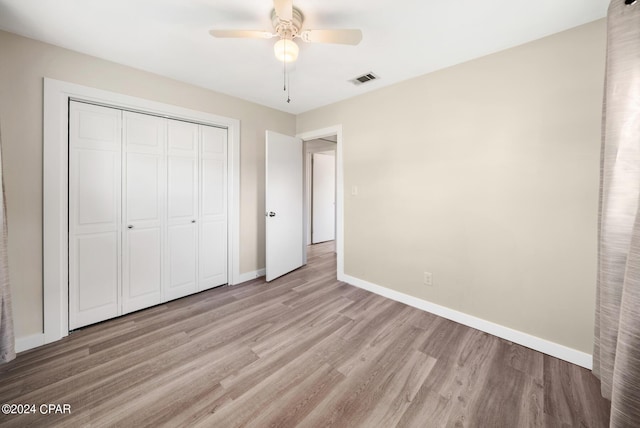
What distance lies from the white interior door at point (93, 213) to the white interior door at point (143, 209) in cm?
8

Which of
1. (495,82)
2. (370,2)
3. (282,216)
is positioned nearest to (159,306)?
(282,216)

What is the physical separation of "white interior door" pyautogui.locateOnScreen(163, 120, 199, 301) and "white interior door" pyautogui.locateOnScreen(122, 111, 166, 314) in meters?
0.07

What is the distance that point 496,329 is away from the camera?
2.11 meters

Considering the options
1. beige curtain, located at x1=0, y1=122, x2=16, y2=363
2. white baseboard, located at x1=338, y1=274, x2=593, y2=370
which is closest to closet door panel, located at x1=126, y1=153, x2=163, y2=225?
beige curtain, located at x1=0, y1=122, x2=16, y2=363

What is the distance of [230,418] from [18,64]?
2985 mm

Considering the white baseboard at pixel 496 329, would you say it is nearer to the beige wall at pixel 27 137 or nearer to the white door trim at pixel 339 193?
the white door trim at pixel 339 193

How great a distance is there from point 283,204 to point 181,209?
130 centimetres

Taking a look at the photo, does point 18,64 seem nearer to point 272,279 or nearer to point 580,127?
point 272,279

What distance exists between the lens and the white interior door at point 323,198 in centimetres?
571

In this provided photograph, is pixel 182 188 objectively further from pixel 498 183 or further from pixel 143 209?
pixel 498 183

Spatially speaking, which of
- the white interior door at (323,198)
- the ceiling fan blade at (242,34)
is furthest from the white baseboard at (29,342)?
the white interior door at (323,198)

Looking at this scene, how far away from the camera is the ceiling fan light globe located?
165cm

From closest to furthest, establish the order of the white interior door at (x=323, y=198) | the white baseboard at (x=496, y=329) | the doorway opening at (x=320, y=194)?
1. the white baseboard at (x=496, y=329)
2. the doorway opening at (x=320, y=194)
3. the white interior door at (x=323, y=198)

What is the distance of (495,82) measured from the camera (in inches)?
81.8
